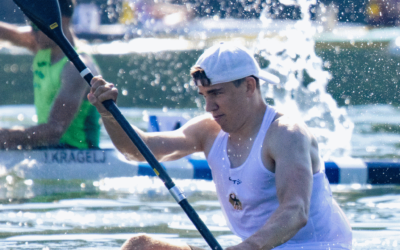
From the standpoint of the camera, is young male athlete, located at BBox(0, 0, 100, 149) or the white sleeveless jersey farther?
young male athlete, located at BBox(0, 0, 100, 149)

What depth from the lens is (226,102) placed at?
2.85 metres

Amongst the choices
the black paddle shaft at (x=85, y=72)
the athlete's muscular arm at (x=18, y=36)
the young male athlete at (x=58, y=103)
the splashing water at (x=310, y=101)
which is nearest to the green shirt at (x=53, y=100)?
the young male athlete at (x=58, y=103)

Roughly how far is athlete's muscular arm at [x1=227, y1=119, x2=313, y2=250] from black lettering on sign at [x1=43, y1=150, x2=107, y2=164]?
2.54m

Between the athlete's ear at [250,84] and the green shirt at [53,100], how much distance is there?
2263 millimetres

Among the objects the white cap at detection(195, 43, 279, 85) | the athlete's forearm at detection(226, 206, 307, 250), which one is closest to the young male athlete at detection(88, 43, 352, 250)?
the white cap at detection(195, 43, 279, 85)

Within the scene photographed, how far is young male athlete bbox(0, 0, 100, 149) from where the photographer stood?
15.6 ft

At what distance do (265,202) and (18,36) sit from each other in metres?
3.24

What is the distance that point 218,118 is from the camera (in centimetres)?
289

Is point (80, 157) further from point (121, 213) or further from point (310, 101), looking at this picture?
point (310, 101)

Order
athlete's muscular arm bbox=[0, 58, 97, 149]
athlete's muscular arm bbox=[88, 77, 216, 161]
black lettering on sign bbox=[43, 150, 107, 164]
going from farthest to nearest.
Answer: black lettering on sign bbox=[43, 150, 107, 164]
athlete's muscular arm bbox=[0, 58, 97, 149]
athlete's muscular arm bbox=[88, 77, 216, 161]

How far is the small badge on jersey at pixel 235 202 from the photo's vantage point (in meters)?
2.91

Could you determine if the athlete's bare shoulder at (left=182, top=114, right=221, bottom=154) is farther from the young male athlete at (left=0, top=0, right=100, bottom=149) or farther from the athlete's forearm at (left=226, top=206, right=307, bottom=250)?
the young male athlete at (left=0, top=0, right=100, bottom=149)

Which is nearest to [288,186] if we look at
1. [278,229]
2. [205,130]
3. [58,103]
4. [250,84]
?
[278,229]

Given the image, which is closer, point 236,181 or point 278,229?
point 278,229
